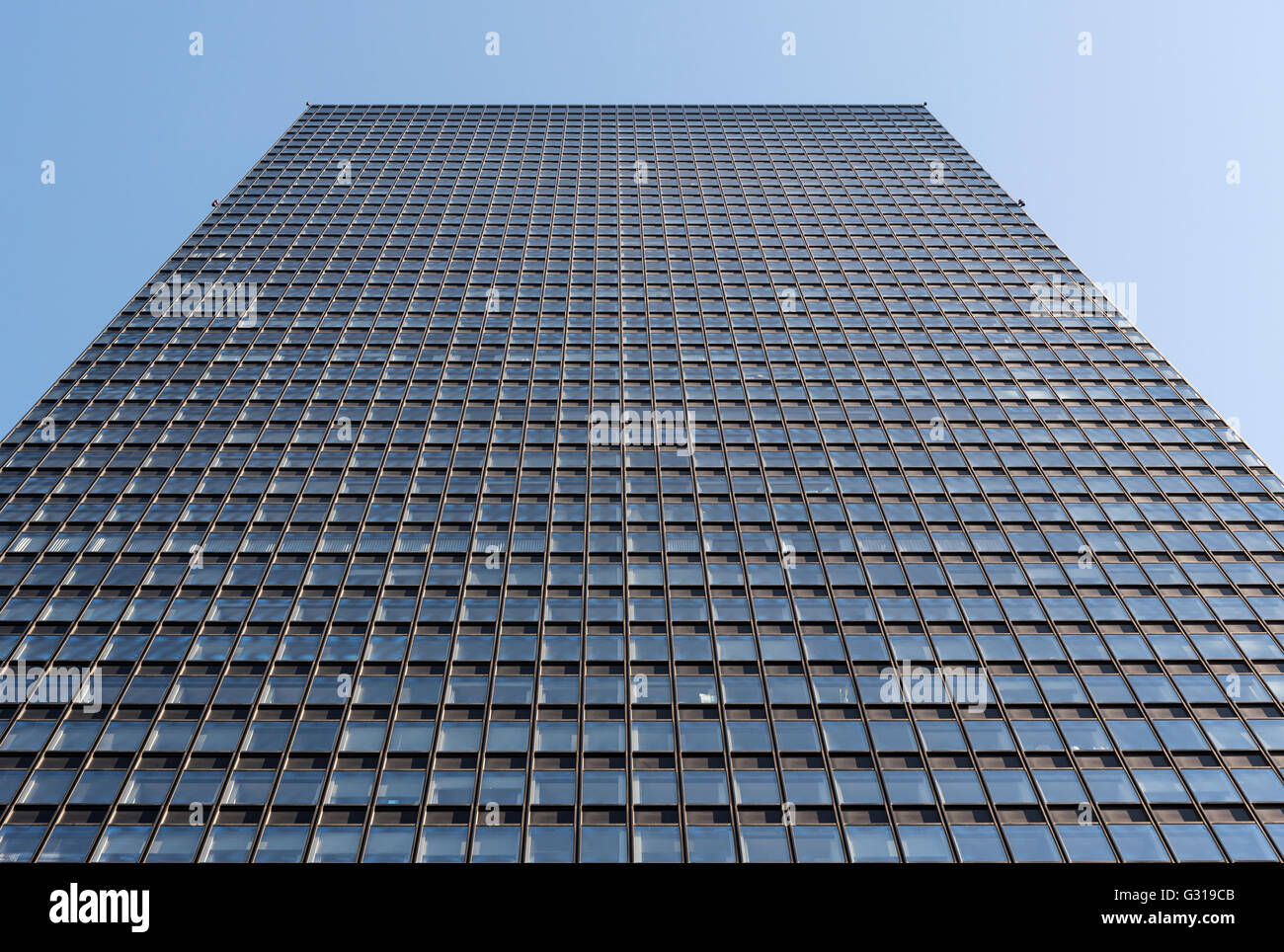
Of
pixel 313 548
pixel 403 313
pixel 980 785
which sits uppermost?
pixel 403 313

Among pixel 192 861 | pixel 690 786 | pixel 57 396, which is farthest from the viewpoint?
pixel 57 396

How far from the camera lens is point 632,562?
53875 millimetres

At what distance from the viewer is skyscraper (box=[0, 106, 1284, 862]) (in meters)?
41.2

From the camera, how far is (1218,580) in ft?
176

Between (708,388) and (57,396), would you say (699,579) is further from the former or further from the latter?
(57,396)

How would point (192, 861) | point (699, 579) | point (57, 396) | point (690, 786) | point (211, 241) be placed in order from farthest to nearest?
point (211, 241) < point (57, 396) < point (699, 579) < point (690, 786) < point (192, 861)

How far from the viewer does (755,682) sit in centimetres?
4672

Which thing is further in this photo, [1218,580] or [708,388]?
[708,388]

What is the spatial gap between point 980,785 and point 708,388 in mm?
32466

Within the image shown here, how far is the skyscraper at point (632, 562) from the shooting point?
135 ft

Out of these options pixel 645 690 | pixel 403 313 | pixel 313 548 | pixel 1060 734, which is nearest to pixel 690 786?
pixel 645 690

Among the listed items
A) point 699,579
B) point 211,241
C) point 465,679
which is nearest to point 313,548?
point 465,679
